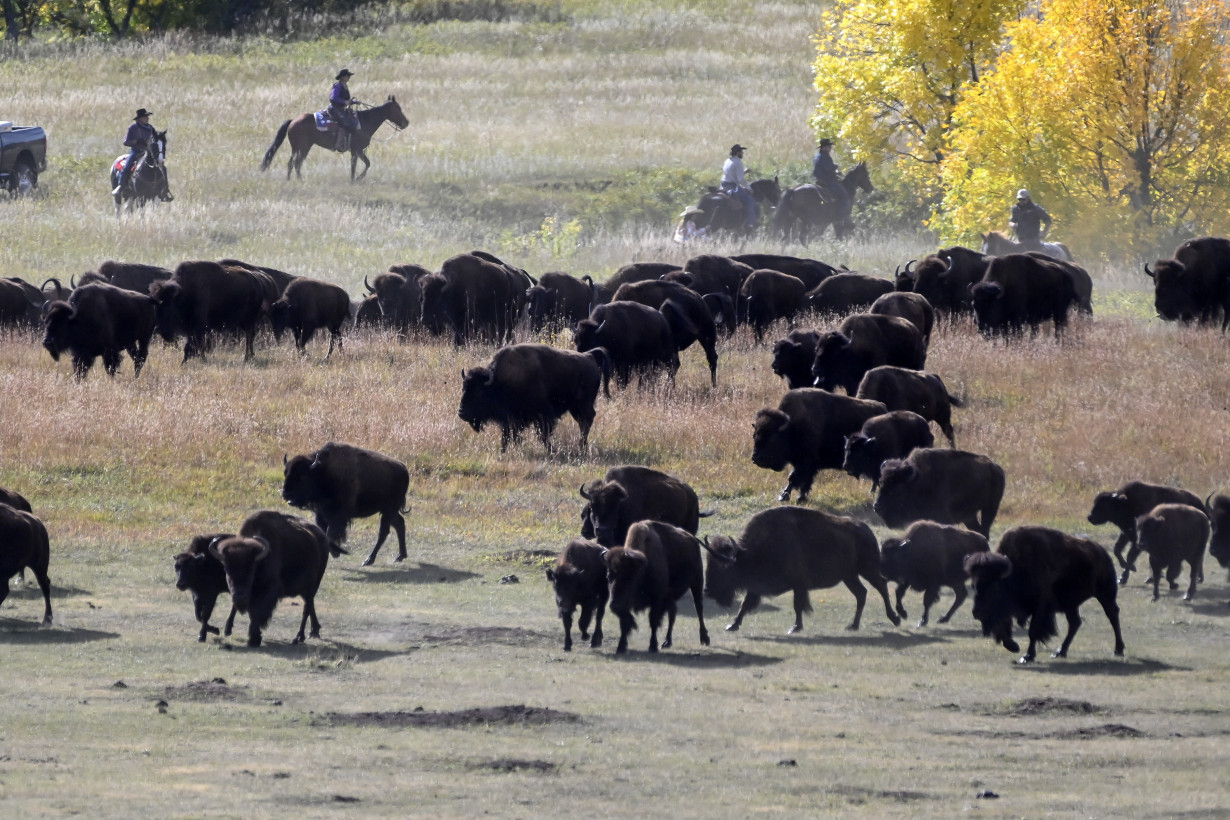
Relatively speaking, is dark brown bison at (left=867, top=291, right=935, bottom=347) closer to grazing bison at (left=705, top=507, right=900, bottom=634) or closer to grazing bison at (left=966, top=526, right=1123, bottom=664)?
grazing bison at (left=705, top=507, right=900, bottom=634)

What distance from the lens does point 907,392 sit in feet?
54.3

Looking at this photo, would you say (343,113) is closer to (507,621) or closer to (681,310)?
(681,310)

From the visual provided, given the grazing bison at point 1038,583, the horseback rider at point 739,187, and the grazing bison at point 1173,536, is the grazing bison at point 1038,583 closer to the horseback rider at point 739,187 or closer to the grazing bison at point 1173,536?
the grazing bison at point 1173,536

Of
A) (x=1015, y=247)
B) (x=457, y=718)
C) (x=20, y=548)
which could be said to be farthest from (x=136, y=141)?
(x=457, y=718)

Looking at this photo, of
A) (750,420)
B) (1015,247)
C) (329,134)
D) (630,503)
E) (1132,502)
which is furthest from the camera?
(329,134)

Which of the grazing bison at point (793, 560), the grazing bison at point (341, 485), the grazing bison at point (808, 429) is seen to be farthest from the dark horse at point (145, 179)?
the grazing bison at point (793, 560)

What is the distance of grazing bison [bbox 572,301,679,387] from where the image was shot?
19688 mm

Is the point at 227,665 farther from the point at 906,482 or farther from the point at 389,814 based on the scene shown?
the point at 906,482

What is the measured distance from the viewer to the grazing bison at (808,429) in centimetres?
1548

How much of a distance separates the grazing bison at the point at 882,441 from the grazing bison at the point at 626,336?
17.0ft

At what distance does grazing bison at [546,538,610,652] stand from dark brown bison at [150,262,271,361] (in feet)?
44.4

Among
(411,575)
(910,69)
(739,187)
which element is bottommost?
(411,575)

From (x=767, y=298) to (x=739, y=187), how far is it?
14.8m

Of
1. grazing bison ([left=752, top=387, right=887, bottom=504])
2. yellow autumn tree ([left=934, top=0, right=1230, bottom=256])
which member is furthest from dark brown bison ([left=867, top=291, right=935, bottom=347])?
yellow autumn tree ([left=934, top=0, right=1230, bottom=256])
